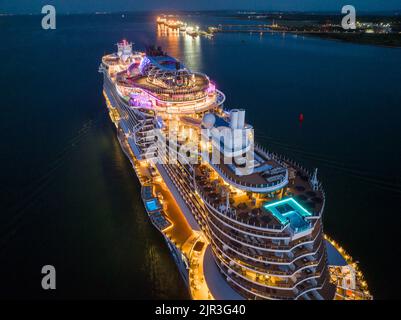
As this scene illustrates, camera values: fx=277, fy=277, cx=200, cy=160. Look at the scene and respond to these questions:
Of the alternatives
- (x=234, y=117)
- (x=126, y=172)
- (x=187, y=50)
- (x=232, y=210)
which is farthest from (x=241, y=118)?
(x=187, y=50)

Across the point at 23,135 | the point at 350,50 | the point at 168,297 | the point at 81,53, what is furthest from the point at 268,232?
the point at 350,50

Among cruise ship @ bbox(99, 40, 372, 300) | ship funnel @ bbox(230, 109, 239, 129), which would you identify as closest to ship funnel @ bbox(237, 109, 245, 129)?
cruise ship @ bbox(99, 40, 372, 300)

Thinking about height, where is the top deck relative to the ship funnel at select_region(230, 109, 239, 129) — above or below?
above

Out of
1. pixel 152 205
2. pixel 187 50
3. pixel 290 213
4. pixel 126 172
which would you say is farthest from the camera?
pixel 187 50

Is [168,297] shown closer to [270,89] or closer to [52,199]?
[52,199]

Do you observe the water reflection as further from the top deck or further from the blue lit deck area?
the blue lit deck area

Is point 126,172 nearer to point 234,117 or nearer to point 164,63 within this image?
point 164,63
